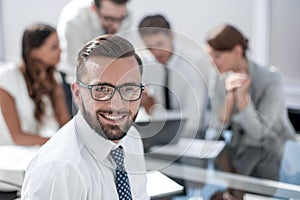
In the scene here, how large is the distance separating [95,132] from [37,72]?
1.64 feet

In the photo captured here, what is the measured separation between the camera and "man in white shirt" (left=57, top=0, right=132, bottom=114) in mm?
666

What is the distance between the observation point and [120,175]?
22.8 inches

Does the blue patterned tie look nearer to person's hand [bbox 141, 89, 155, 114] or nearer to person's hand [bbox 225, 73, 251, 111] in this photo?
person's hand [bbox 141, 89, 155, 114]

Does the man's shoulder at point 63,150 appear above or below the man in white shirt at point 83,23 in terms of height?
below

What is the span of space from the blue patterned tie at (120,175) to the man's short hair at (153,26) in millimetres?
147

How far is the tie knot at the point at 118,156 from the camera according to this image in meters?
0.57

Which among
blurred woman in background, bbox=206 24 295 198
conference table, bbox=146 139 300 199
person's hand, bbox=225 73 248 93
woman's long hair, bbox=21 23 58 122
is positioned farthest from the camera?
blurred woman in background, bbox=206 24 295 198

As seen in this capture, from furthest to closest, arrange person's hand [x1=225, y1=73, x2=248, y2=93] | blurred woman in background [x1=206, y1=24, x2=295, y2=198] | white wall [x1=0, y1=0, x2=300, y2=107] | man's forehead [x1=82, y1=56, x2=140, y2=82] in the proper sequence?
white wall [x1=0, y1=0, x2=300, y2=107] < blurred woman in background [x1=206, y1=24, x2=295, y2=198] < person's hand [x1=225, y1=73, x2=248, y2=93] < man's forehead [x1=82, y1=56, x2=140, y2=82]

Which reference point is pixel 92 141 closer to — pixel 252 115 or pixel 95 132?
pixel 95 132

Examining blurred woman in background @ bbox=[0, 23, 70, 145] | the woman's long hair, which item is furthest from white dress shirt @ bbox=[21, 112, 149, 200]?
the woman's long hair

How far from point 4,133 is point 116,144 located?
39 cm

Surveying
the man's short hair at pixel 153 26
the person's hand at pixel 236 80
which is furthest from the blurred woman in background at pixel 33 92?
the person's hand at pixel 236 80

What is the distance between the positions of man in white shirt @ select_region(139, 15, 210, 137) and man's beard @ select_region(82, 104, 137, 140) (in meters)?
0.05

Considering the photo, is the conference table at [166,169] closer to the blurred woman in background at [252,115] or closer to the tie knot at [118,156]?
the tie knot at [118,156]
